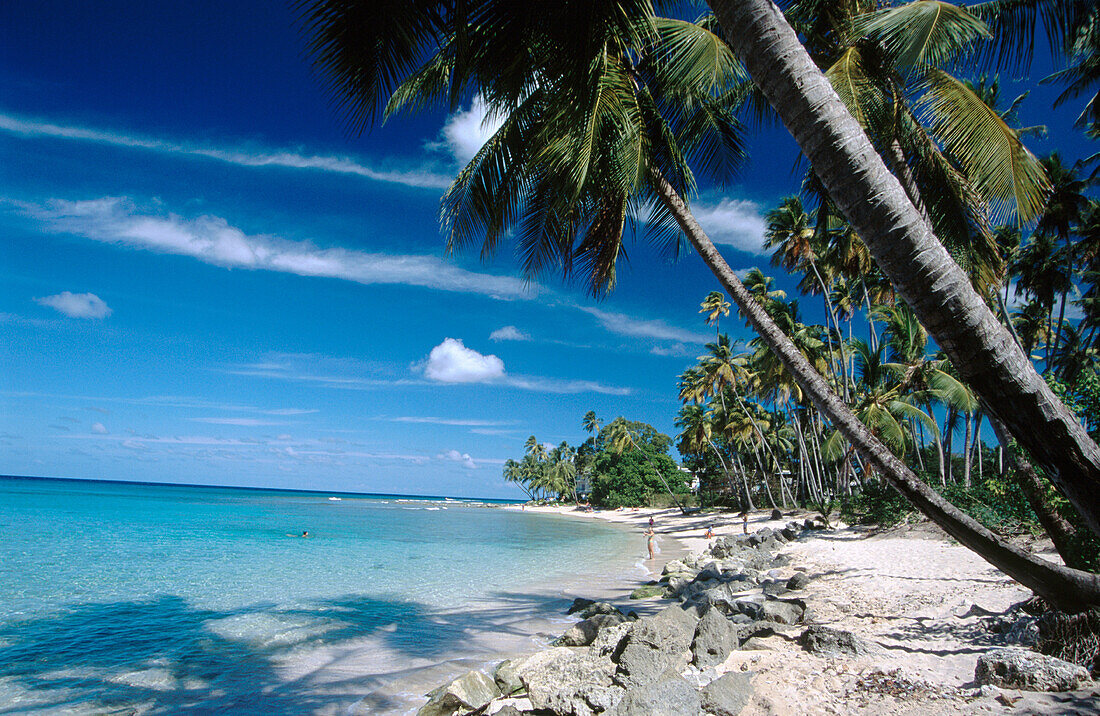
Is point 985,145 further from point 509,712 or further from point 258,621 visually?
point 258,621

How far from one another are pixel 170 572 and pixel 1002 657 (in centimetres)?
1900

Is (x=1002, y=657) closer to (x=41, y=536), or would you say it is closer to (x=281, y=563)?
(x=281, y=563)

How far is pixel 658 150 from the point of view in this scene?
7648 mm

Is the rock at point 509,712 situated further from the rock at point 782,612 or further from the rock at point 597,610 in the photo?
the rock at point 597,610

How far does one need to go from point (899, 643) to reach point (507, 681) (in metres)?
4.29

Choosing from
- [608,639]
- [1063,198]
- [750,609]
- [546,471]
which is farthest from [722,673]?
[546,471]

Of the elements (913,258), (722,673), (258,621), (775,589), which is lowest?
(258,621)

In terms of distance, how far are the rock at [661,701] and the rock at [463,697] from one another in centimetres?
176

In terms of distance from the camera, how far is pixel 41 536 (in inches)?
934

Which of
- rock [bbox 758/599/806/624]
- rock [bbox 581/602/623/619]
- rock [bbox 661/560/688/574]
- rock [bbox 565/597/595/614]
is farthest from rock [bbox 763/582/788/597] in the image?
rock [bbox 661/560/688/574]

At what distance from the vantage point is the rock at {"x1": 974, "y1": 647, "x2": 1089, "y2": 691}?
3854 millimetres

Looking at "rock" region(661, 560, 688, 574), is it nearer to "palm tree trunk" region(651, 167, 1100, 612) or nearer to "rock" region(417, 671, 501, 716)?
"rock" region(417, 671, 501, 716)

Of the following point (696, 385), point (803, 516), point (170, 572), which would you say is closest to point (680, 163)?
point (170, 572)

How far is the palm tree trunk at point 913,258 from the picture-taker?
7.77 feet
